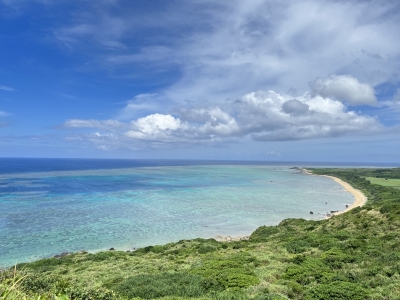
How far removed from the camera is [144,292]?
12.7 m

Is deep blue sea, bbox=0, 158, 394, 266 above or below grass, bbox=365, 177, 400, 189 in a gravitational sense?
below

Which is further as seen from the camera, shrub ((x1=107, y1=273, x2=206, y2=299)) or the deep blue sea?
the deep blue sea

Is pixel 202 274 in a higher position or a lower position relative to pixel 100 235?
higher

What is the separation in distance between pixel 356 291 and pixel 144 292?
9463mm

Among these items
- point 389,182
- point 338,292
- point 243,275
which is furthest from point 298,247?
point 389,182

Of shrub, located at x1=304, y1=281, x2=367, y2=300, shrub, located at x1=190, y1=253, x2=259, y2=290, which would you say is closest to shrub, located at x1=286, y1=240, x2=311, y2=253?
shrub, located at x1=190, y1=253, x2=259, y2=290

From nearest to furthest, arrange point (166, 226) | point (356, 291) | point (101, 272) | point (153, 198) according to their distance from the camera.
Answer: point (356, 291)
point (101, 272)
point (166, 226)
point (153, 198)

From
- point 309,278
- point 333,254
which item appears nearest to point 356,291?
point 309,278

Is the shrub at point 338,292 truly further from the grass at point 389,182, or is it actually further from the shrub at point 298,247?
the grass at point 389,182

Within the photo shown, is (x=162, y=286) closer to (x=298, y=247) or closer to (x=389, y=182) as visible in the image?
(x=298, y=247)

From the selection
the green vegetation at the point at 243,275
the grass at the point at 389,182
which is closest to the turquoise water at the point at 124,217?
the green vegetation at the point at 243,275

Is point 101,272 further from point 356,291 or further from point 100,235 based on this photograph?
point 100,235

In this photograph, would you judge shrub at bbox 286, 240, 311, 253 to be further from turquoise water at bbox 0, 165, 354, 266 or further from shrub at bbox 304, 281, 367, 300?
turquoise water at bbox 0, 165, 354, 266

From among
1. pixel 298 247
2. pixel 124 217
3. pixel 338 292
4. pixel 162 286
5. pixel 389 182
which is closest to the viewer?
pixel 338 292
